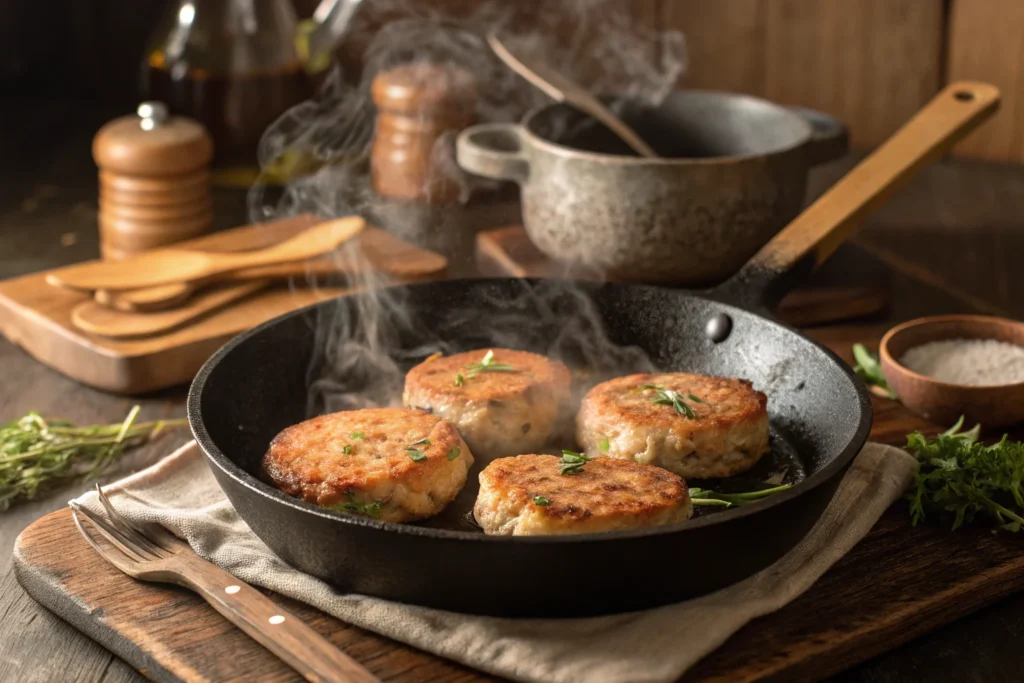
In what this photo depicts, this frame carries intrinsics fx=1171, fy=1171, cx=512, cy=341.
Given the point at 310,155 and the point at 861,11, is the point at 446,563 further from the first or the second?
the point at 861,11

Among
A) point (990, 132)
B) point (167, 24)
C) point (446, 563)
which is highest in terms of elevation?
point (167, 24)

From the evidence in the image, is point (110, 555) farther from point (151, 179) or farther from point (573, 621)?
point (151, 179)

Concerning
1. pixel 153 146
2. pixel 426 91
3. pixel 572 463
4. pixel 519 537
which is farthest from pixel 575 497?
pixel 426 91

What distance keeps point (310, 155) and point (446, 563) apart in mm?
2173

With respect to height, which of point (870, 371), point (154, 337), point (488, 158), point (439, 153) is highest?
point (488, 158)

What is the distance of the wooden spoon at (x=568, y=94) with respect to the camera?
2.57 metres

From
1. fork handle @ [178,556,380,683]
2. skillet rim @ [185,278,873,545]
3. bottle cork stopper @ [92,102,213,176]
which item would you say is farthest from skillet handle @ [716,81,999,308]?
bottle cork stopper @ [92,102,213,176]

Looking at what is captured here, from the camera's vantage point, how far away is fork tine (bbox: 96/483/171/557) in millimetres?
1611

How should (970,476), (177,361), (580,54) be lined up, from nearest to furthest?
(970,476)
(177,361)
(580,54)

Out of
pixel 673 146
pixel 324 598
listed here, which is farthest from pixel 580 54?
pixel 324 598

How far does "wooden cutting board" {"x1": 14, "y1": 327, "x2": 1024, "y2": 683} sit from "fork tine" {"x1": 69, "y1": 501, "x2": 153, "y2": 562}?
32 mm

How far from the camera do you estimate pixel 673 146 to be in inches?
112

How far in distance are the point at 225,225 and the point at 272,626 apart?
6.38ft

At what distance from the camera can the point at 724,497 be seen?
165 cm
